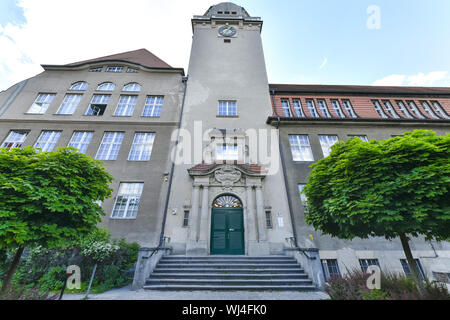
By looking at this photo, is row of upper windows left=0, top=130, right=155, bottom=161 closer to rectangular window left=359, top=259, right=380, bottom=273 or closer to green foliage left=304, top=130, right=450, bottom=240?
green foliage left=304, top=130, right=450, bottom=240

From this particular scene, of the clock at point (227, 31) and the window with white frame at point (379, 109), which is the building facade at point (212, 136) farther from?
the clock at point (227, 31)

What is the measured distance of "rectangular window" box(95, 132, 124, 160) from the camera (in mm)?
12484

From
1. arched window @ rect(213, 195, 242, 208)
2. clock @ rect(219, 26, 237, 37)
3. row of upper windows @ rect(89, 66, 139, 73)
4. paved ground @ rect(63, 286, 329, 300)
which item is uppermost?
clock @ rect(219, 26, 237, 37)

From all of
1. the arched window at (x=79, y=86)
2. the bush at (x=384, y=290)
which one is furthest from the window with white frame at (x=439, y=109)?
the arched window at (x=79, y=86)

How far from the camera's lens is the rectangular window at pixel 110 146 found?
12484 millimetres

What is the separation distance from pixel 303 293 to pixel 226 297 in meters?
2.74

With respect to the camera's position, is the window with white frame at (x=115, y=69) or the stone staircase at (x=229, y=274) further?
the window with white frame at (x=115, y=69)

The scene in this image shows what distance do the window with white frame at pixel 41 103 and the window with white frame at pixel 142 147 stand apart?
8241 mm

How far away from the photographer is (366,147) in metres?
5.66

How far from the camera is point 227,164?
11391 mm

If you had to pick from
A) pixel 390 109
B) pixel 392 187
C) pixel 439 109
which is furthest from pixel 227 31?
pixel 392 187

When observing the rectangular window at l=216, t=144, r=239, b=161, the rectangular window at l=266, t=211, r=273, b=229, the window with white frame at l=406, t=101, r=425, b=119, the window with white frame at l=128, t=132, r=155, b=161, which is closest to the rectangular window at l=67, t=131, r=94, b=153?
the window with white frame at l=128, t=132, r=155, b=161

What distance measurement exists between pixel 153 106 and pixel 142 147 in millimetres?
3895

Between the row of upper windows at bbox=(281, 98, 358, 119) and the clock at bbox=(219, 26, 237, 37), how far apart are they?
986cm
